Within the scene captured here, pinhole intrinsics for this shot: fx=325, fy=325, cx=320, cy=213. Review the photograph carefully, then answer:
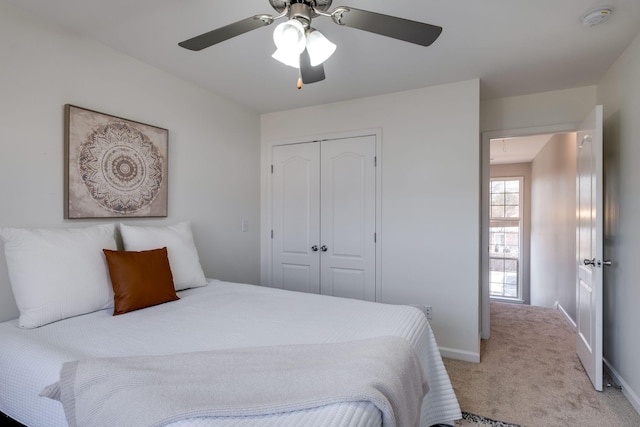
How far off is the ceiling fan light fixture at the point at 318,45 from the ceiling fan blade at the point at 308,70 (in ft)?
0.56

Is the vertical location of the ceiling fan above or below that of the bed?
above

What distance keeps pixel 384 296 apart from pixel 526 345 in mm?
1423

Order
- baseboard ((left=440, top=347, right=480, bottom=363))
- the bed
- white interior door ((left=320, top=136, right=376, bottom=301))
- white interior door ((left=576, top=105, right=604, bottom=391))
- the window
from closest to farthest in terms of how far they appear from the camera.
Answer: the bed → white interior door ((left=576, top=105, right=604, bottom=391)) → baseboard ((left=440, top=347, right=480, bottom=363)) → white interior door ((left=320, top=136, right=376, bottom=301)) → the window

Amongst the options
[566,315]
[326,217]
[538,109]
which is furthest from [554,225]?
[326,217]

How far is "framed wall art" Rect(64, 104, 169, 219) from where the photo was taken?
1981 millimetres

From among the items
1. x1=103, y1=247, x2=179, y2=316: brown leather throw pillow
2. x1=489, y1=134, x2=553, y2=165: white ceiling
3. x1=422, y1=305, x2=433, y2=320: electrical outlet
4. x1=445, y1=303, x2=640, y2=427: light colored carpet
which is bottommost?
x1=445, y1=303, x2=640, y2=427: light colored carpet

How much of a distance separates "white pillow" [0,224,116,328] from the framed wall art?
0.34 m

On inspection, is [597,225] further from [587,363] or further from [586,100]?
[586,100]

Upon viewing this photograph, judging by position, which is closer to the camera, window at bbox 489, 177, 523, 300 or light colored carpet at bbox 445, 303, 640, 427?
light colored carpet at bbox 445, 303, 640, 427

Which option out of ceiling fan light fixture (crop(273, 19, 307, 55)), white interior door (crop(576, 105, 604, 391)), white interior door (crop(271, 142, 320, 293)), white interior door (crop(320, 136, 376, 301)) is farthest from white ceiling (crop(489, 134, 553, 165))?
ceiling fan light fixture (crop(273, 19, 307, 55))

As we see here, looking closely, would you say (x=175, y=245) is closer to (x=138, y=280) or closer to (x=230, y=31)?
(x=138, y=280)

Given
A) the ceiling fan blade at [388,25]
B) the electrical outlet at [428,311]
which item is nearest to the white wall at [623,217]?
the electrical outlet at [428,311]

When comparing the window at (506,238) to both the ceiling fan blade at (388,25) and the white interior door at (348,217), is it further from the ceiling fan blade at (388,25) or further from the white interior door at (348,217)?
the ceiling fan blade at (388,25)

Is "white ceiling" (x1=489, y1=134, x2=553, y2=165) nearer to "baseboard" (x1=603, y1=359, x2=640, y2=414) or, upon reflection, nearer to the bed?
"baseboard" (x1=603, y1=359, x2=640, y2=414)
